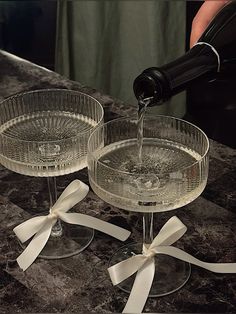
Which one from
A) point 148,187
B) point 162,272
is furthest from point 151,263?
point 148,187

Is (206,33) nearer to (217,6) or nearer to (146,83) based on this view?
(217,6)

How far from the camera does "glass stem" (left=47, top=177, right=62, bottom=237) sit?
0.99 m

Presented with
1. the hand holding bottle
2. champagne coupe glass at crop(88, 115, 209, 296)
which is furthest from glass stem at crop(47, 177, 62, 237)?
the hand holding bottle

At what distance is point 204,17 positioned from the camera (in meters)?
1.13

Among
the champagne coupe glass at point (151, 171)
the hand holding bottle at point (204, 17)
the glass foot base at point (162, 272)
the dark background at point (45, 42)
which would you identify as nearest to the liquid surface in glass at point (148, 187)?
the champagne coupe glass at point (151, 171)

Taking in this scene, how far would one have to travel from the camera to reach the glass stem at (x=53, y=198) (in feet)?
3.24

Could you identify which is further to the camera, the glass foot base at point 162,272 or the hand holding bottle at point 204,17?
the hand holding bottle at point 204,17

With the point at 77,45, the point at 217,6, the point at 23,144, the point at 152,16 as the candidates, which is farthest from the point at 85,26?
the point at 23,144

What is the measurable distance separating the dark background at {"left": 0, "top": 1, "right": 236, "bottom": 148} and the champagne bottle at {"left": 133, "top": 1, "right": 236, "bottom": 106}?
0.76 metres

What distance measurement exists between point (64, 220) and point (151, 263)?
163 millimetres

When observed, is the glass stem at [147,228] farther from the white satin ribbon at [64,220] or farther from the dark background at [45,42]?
the dark background at [45,42]

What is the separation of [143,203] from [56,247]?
0.72 feet

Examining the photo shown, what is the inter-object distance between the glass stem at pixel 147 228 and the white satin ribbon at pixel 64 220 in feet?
0.17

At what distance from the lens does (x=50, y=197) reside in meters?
1.00
